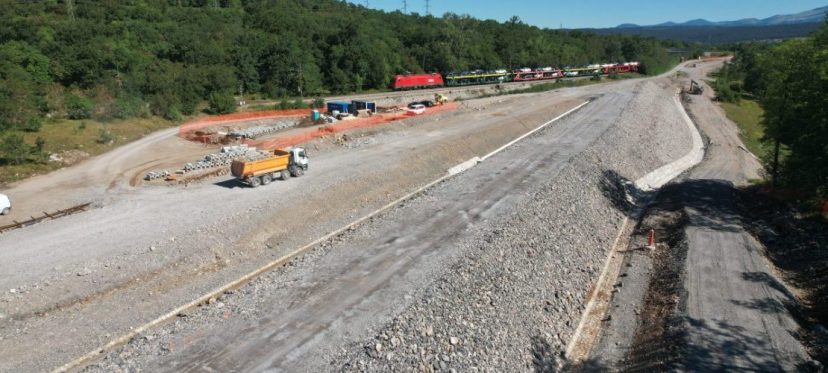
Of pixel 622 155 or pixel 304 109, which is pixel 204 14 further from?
pixel 622 155

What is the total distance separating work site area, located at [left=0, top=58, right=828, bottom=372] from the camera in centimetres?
1622

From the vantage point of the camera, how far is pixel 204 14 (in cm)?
9356

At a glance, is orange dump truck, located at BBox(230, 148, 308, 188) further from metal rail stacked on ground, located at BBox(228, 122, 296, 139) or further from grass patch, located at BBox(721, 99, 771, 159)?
grass patch, located at BBox(721, 99, 771, 159)

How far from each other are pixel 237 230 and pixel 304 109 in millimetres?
41828

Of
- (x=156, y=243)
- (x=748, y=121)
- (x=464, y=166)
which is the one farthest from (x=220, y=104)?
(x=748, y=121)

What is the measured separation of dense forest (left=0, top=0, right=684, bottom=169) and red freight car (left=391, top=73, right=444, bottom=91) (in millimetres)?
3366

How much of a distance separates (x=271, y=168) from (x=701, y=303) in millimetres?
25421

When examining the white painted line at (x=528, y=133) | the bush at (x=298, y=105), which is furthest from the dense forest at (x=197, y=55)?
the white painted line at (x=528, y=133)

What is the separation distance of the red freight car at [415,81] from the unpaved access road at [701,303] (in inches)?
2374

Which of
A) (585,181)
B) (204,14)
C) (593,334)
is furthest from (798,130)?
(204,14)

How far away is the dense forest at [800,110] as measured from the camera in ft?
90.6

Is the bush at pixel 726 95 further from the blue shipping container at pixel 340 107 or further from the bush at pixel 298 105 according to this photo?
the bush at pixel 298 105

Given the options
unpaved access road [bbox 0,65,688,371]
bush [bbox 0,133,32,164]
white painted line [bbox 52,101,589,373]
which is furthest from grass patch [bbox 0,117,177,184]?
white painted line [bbox 52,101,589,373]

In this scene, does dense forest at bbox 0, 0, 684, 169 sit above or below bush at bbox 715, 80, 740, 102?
above
